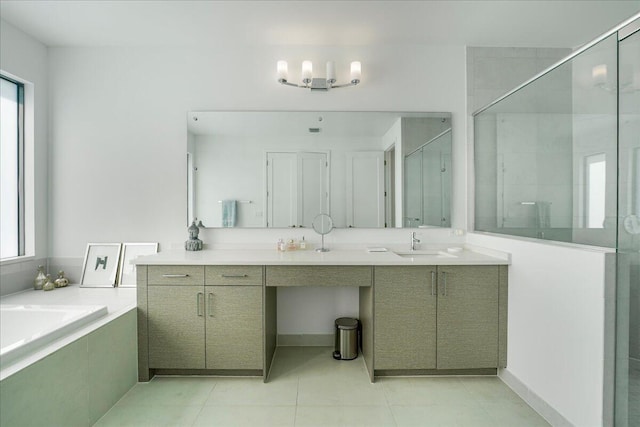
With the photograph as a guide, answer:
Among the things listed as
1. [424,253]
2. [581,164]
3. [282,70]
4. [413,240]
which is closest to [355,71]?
[282,70]

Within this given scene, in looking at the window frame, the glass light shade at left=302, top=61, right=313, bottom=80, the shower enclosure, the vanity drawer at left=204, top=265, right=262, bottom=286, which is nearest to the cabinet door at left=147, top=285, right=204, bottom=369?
the vanity drawer at left=204, top=265, right=262, bottom=286

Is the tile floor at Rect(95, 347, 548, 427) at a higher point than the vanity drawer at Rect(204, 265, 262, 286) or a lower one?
lower

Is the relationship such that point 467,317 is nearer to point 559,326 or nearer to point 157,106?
point 559,326

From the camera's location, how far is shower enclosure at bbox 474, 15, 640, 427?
1374 mm

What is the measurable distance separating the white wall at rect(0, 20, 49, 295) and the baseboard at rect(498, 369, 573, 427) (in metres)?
3.54

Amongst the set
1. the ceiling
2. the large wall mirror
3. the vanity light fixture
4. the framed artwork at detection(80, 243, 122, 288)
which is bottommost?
the framed artwork at detection(80, 243, 122, 288)

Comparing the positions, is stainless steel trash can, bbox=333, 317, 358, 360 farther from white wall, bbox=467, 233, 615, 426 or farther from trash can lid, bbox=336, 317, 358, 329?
white wall, bbox=467, 233, 615, 426

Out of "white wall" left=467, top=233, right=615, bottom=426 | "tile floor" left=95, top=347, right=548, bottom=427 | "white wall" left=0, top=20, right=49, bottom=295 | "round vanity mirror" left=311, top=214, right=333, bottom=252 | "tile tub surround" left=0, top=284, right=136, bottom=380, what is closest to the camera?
"white wall" left=467, top=233, right=615, bottom=426

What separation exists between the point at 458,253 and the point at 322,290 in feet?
3.67

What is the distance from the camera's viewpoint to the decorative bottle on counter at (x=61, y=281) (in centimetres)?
260

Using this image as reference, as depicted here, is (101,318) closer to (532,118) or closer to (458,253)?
(458,253)

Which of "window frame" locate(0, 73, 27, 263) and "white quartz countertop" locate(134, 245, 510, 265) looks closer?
"white quartz countertop" locate(134, 245, 510, 265)

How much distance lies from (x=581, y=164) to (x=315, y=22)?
1.99 meters

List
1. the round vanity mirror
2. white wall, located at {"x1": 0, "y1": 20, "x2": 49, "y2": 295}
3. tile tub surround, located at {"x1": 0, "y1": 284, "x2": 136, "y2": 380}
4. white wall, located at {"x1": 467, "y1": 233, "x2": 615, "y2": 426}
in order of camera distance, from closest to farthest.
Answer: white wall, located at {"x1": 467, "y1": 233, "x2": 615, "y2": 426}, tile tub surround, located at {"x1": 0, "y1": 284, "x2": 136, "y2": 380}, white wall, located at {"x1": 0, "y1": 20, "x2": 49, "y2": 295}, the round vanity mirror
